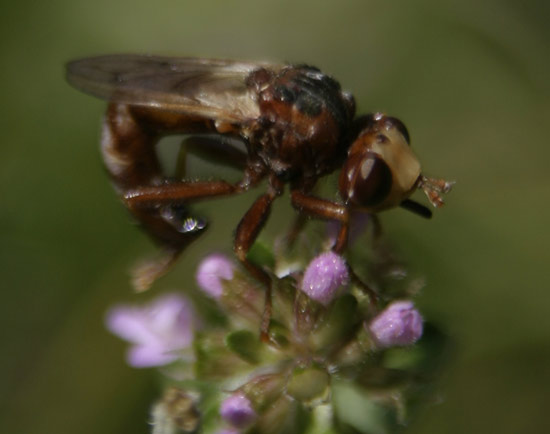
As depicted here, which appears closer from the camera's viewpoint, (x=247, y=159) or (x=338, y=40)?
(x=247, y=159)

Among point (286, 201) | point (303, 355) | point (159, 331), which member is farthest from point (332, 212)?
point (286, 201)

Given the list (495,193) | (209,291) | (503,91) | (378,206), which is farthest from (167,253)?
(503,91)

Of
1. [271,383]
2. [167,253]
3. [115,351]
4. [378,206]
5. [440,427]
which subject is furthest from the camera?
[115,351]

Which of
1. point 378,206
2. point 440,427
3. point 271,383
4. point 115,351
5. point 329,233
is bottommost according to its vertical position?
point 115,351

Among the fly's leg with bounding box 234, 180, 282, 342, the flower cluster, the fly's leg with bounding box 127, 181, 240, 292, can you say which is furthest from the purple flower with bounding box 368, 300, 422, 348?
the fly's leg with bounding box 127, 181, 240, 292

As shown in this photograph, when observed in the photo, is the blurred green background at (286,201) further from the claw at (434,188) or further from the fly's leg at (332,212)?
the claw at (434,188)

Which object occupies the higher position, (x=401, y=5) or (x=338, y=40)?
(x=401, y=5)

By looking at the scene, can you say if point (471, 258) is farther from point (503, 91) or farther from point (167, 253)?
point (167, 253)
